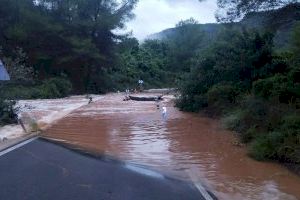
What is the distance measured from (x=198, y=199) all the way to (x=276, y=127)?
20.4 feet

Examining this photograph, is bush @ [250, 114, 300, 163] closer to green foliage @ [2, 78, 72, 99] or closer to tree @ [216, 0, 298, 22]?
tree @ [216, 0, 298, 22]

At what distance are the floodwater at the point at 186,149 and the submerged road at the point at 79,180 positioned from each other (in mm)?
733

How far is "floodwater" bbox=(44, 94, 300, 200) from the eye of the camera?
1034 centimetres

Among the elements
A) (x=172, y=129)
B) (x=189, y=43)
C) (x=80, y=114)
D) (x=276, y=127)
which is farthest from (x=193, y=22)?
(x=276, y=127)

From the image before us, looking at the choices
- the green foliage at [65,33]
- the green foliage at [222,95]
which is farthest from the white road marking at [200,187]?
the green foliage at [65,33]

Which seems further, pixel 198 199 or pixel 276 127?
pixel 276 127

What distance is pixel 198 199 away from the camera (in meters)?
8.84

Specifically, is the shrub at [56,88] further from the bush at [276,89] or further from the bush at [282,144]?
the bush at [282,144]

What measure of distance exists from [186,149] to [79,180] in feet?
18.4

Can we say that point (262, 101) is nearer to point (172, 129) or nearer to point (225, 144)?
point (225, 144)

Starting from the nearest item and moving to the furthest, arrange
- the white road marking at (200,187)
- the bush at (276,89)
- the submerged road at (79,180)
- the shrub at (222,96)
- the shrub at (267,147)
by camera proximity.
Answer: the submerged road at (79,180), the white road marking at (200,187), the shrub at (267,147), the bush at (276,89), the shrub at (222,96)

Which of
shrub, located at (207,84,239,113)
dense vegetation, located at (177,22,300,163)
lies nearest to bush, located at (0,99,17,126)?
dense vegetation, located at (177,22,300,163)

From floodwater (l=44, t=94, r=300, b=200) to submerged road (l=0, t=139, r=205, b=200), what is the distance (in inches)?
28.9

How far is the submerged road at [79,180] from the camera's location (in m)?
8.87
